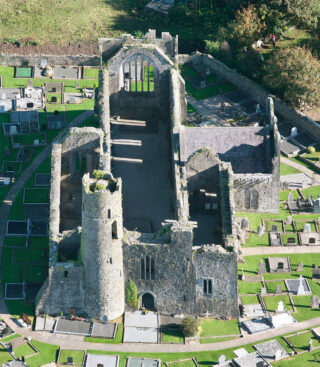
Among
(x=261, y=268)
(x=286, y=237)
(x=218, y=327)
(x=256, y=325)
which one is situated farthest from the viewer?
(x=286, y=237)

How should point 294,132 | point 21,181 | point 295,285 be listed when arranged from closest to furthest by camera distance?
point 295,285, point 21,181, point 294,132

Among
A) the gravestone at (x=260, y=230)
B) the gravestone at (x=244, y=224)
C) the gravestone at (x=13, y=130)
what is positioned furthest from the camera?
the gravestone at (x=13, y=130)

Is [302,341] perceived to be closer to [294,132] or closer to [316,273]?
[316,273]

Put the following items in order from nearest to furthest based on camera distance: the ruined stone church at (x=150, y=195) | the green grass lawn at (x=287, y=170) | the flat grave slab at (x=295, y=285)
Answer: the ruined stone church at (x=150, y=195) < the flat grave slab at (x=295, y=285) < the green grass lawn at (x=287, y=170)

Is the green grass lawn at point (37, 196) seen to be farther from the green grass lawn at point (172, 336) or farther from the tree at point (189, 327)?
the tree at point (189, 327)

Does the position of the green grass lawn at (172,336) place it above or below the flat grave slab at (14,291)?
below

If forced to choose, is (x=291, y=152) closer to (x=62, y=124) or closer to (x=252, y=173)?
(x=252, y=173)

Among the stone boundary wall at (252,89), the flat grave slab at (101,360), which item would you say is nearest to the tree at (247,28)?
the stone boundary wall at (252,89)

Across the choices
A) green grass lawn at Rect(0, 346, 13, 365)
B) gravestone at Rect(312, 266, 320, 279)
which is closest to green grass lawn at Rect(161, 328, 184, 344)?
green grass lawn at Rect(0, 346, 13, 365)

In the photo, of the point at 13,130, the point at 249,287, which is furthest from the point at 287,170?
the point at 13,130
